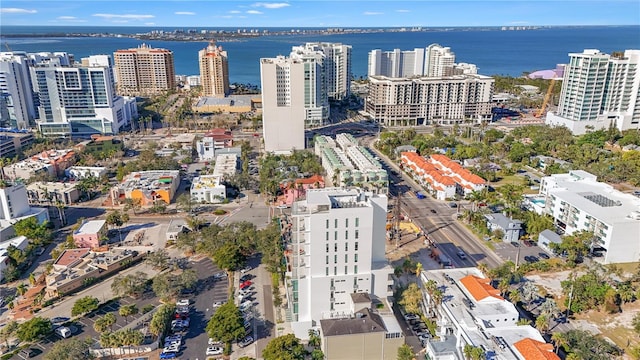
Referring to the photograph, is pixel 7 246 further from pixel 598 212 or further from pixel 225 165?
pixel 598 212

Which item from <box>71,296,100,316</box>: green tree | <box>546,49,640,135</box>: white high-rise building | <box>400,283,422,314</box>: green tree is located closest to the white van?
<box>71,296,100,316</box>: green tree

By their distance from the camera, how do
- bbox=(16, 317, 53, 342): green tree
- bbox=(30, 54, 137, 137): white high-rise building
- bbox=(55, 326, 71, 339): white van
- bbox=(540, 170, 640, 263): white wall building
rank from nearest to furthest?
bbox=(16, 317, 53, 342): green tree, bbox=(55, 326, 71, 339): white van, bbox=(540, 170, 640, 263): white wall building, bbox=(30, 54, 137, 137): white high-rise building

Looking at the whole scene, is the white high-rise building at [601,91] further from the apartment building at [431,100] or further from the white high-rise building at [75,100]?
the white high-rise building at [75,100]

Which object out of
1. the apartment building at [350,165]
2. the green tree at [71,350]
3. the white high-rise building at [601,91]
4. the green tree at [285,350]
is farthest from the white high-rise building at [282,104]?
the green tree at [285,350]

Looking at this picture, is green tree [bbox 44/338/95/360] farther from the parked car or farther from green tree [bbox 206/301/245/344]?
the parked car

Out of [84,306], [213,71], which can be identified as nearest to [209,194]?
[84,306]
